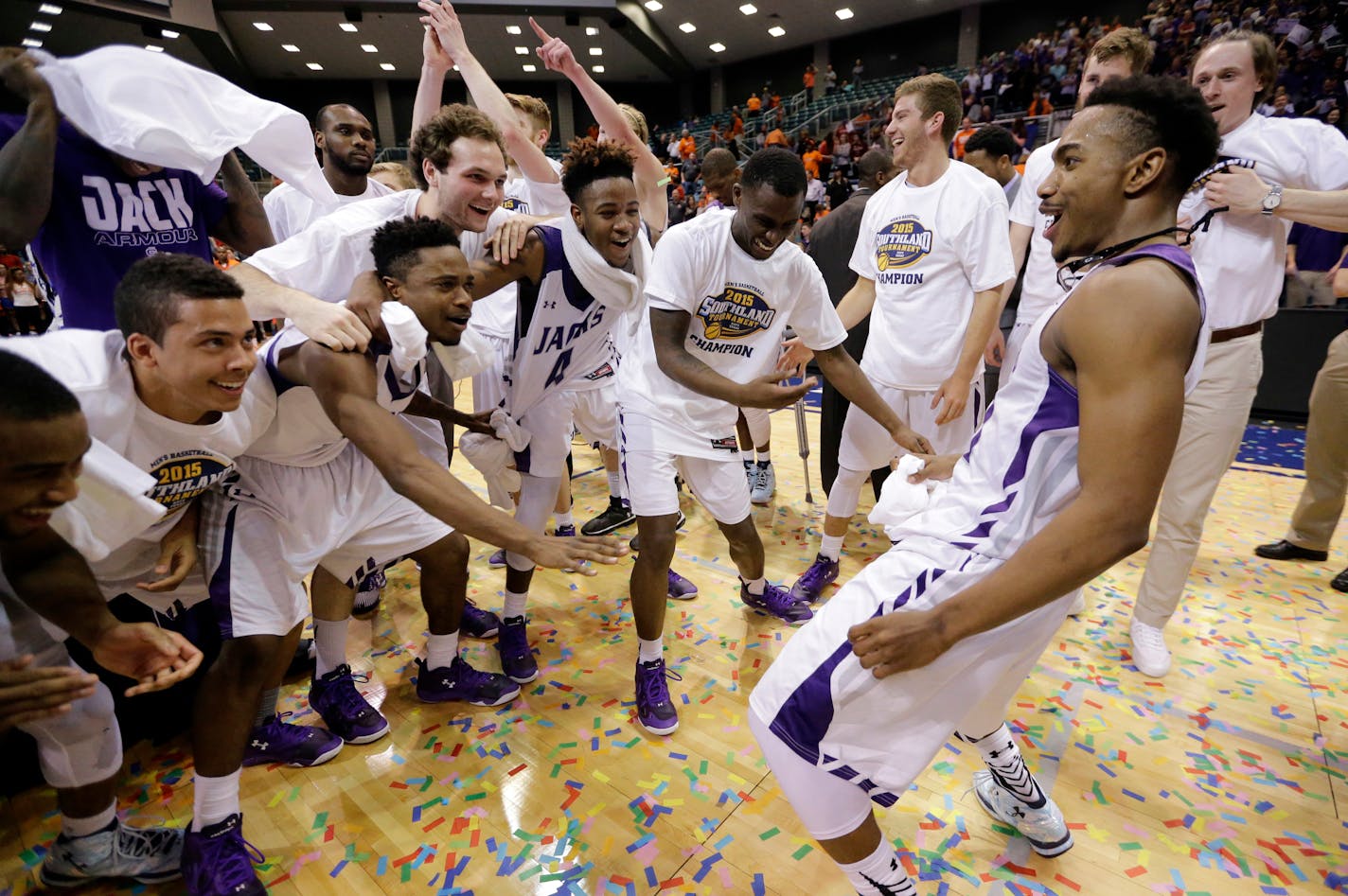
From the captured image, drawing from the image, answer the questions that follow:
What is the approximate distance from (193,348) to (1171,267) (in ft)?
6.10

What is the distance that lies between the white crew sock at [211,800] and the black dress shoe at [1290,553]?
4.50 meters

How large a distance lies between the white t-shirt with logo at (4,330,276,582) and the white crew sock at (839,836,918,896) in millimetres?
1762

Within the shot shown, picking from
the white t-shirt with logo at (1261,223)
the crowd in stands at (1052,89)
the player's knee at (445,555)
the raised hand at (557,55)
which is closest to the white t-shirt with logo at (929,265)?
the white t-shirt with logo at (1261,223)

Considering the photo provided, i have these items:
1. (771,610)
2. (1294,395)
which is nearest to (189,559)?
(771,610)

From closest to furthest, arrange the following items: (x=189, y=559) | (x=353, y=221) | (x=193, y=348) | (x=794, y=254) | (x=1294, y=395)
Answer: (x=193, y=348), (x=189, y=559), (x=353, y=221), (x=794, y=254), (x=1294, y=395)

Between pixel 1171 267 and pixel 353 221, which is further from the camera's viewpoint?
pixel 353 221

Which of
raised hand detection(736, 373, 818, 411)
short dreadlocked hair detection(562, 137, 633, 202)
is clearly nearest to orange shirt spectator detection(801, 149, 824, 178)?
short dreadlocked hair detection(562, 137, 633, 202)

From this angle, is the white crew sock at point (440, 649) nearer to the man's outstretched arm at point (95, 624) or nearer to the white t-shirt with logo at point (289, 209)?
the man's outstretched arm at point (95, 624)

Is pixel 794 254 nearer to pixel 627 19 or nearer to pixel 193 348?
pixel 193 348

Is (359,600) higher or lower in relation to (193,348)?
lower

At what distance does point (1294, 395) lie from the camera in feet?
18.4

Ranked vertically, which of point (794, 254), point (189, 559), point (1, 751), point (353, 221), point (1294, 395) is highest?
point (353, 221)

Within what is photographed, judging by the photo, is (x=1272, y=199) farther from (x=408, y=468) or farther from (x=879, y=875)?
(x=408, y=468)

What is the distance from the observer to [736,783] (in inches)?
78.9
